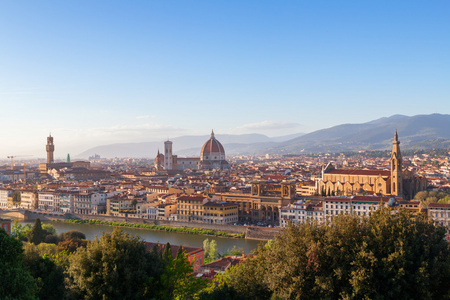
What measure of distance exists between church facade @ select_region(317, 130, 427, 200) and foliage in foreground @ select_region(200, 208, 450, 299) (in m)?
25.8

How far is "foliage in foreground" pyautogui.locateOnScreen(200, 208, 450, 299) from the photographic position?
27.2ft

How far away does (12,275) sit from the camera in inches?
292

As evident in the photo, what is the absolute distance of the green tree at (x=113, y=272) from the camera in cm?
861

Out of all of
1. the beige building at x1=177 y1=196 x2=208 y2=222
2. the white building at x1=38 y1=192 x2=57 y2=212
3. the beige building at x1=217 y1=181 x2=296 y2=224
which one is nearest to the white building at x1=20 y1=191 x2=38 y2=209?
the white building at x1=38 y1=192 x2=57 y2=212

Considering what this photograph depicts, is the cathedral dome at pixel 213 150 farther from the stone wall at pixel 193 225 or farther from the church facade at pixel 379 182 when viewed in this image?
the stone wall at pixel 193 225

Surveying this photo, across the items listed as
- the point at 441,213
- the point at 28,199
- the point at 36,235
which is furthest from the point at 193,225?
the point at 28,199

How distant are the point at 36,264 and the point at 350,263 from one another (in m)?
5.99

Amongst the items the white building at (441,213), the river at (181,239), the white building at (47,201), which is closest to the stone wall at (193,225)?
the river at (181,239)

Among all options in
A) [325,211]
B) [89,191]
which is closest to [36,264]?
[325,211]

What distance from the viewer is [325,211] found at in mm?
26953

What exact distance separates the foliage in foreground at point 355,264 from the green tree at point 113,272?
112cm

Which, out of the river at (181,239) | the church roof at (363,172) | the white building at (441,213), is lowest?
the river at (181,239)

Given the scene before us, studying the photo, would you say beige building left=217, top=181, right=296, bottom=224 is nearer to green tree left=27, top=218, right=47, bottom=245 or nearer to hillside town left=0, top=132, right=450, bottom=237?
hillside town left=0, top=132, right=450, bottom=237

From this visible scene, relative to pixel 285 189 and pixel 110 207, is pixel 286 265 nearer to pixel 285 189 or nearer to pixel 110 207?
pixel 285 189
